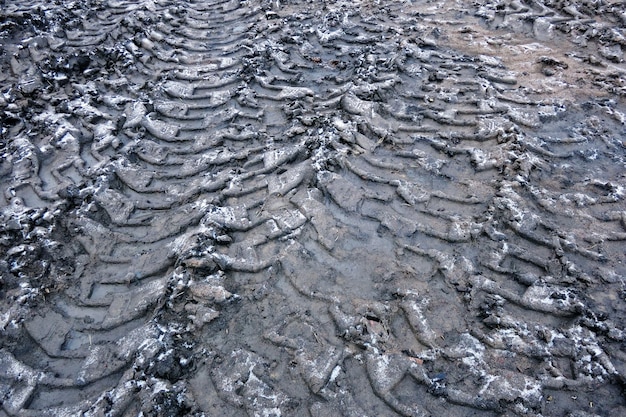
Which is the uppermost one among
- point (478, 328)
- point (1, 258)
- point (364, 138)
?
point (364, 138)

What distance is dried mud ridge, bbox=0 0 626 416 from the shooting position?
2547 millimetres

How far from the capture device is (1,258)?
341cm

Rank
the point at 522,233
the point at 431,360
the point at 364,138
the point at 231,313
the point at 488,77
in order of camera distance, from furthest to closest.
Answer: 1. the point at 488,77
2. the point at 364,138
3. the point at 522,233
4. the point at 231,313
5. the point at 431,360

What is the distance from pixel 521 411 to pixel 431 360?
0.52 m

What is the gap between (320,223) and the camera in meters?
3.32

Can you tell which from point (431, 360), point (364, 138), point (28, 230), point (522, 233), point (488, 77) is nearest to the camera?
point (431, 360)

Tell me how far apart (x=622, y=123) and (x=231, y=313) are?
13.6ft

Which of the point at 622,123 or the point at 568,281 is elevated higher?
the point at 622,123

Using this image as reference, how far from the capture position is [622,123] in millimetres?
4293

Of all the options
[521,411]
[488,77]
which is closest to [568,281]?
[521,411]

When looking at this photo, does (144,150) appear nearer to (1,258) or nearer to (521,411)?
(1,258)

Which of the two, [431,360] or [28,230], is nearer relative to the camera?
[431,360]

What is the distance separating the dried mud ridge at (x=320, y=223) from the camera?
8.36 feet

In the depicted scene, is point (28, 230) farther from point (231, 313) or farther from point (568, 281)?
point (568, 281)
